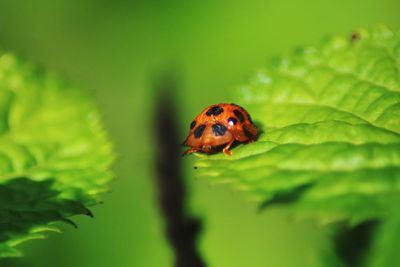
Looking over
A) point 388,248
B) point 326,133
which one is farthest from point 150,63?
point 388,248

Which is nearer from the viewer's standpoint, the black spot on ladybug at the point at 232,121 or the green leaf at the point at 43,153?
the green leaf at the point at 43,153

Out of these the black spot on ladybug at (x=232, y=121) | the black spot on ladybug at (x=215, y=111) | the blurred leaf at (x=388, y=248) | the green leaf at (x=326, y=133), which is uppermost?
the black spot on ladybug at (x=215, y=111)

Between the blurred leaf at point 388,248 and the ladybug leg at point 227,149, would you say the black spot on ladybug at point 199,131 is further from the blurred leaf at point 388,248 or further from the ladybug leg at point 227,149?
the blurred leaf at point 388,248

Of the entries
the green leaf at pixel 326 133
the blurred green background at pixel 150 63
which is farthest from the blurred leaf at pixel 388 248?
the blurred green background at pixel 150 63

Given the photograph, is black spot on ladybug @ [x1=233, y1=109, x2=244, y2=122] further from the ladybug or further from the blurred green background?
the blurred green background

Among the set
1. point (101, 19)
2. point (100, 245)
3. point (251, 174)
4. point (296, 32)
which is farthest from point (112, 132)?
point (251, 174)

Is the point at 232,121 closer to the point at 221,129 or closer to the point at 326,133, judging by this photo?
the point at 221,129

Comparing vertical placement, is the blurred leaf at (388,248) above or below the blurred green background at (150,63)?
below

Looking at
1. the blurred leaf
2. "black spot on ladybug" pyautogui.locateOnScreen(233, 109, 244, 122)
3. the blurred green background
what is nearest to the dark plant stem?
the blurred green background
